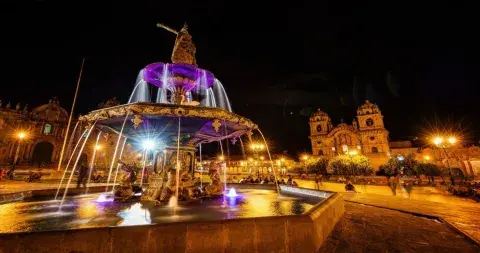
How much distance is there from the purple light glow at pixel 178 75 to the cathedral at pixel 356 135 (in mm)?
61837

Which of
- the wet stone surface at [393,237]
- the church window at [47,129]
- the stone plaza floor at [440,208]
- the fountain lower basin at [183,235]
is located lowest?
the stone plaza floor at [440,208]

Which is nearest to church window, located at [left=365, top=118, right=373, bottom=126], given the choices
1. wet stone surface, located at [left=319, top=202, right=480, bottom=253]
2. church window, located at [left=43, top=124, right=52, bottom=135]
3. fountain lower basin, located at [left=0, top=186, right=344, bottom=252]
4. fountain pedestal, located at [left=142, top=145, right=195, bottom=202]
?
wet stone surface, located at [left=319, top=202, right=480, bottom=253]

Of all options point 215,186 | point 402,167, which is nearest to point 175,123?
point 215,186

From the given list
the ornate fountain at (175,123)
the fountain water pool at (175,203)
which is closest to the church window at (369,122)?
the fountain water pool at (175,203)

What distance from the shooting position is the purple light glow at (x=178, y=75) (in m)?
8.33

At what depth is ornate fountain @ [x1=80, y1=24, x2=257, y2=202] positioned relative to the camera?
6449mm

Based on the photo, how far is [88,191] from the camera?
11008 millimetres

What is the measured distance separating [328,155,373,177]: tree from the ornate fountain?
3768 centimetres

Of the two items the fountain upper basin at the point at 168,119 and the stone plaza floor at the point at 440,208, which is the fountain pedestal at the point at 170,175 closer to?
the fountain upper basin at the point at 168,119

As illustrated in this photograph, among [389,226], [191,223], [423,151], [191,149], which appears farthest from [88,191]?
[423,151]

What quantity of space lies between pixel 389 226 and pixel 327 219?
7.60ft

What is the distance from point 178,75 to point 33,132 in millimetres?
46378

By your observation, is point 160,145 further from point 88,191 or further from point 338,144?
point 338,144

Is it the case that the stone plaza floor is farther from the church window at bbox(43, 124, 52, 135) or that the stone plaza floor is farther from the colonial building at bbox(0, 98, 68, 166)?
the church window at bbox(43, 124, 52, 135)
